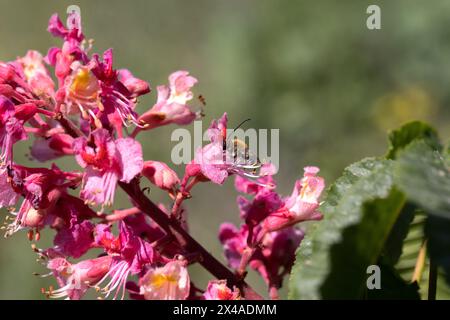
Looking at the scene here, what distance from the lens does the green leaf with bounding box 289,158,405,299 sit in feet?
4.25

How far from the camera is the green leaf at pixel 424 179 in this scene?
3.71 ft

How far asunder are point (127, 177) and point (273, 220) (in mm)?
523

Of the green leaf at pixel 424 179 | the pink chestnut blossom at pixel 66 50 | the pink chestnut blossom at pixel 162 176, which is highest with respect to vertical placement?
the pink chestnut blossom at pixel 66 50

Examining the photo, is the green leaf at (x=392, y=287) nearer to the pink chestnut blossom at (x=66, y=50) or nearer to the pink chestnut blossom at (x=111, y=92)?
the pink chestnut blossom at (x=111, y=92)

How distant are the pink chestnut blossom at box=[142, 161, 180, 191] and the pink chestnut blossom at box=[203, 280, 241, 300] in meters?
0.30

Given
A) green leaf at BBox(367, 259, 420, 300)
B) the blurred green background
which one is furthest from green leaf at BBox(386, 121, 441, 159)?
the blurred green background

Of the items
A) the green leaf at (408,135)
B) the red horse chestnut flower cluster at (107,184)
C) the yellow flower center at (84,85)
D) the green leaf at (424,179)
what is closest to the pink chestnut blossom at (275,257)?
the red horse chestnut flower cluster at (107,184)

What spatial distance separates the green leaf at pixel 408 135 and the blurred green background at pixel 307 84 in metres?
3.40

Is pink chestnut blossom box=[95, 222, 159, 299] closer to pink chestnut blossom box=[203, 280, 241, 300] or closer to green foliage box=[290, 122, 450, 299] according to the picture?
pink chestnut blossom box=[203, 280, 241, 300]

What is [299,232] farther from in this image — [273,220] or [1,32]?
[1,32]

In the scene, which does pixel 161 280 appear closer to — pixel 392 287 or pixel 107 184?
pixel 107 184

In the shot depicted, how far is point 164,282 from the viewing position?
1.73 metres

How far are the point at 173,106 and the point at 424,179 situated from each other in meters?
1.06
